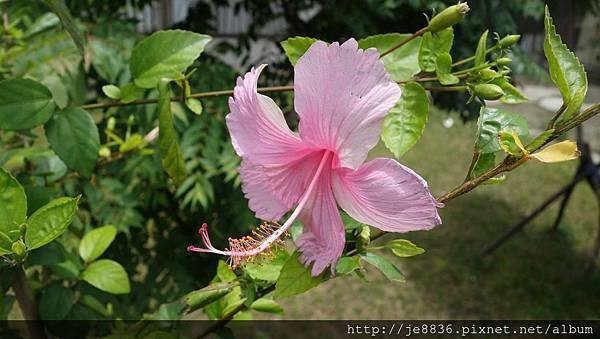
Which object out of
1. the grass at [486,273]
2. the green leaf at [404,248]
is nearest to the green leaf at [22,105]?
the green leaf at [404,248]

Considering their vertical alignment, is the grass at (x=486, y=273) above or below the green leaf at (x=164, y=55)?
below

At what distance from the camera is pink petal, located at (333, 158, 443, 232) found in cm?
30

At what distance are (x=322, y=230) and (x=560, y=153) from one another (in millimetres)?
133

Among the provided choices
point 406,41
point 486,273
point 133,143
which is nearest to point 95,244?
point 133,143

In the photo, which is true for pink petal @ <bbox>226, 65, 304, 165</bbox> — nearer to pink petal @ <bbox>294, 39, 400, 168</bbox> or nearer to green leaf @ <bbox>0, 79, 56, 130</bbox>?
pink petal @ <bbox>294, 39, 400, 168</bbox>

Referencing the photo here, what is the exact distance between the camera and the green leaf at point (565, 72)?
337 millimetres

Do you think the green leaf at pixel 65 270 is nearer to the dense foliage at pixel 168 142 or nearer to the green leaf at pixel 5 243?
the dense foliage at pixel 168 142

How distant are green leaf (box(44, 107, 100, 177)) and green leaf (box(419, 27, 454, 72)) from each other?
0.28 m

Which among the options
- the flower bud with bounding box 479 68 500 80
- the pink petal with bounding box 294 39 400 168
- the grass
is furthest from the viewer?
the grass

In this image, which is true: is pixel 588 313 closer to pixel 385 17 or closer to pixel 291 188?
pixel 385 17

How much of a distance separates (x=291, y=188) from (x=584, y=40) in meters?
5.37

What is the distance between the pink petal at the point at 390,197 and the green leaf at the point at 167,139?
191mm

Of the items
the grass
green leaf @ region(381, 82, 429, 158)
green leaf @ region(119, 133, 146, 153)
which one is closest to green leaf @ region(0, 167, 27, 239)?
green leaf @ region(381, 82, 429, 158)

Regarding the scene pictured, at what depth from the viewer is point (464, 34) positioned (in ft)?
5.36
